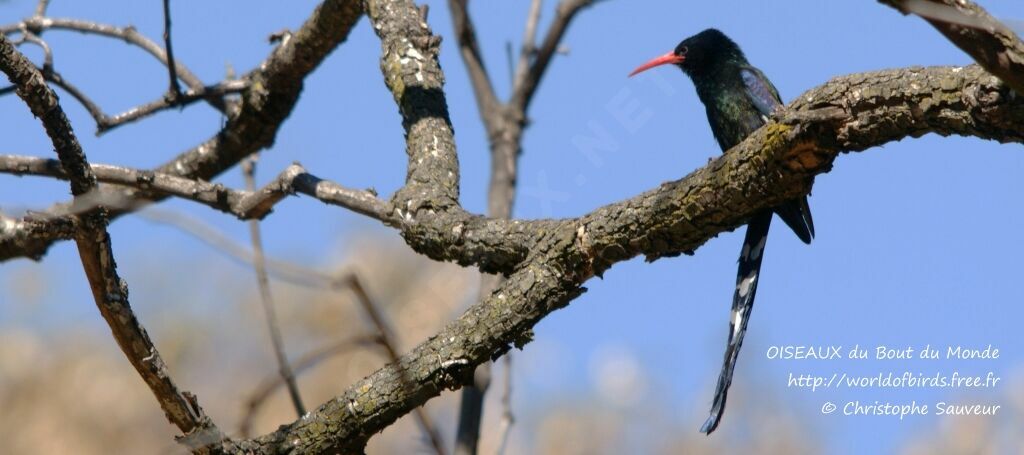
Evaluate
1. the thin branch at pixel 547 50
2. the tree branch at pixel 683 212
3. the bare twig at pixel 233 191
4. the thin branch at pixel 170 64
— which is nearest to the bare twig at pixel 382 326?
the tree branch at pixel 683 212

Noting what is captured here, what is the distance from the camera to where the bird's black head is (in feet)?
16.5

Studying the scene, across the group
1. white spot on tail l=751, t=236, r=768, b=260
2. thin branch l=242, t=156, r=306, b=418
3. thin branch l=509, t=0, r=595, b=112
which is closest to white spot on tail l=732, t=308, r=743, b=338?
white spot on tail l=751, t=236, r=768, b=260

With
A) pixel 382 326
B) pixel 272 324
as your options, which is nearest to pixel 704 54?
pixel 272 324

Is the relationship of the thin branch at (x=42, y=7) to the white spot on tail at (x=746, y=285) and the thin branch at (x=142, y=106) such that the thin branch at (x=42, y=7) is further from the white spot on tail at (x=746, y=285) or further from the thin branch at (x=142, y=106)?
the white spot on tail at (x=746, y=285)

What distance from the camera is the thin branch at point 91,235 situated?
236 centimetres

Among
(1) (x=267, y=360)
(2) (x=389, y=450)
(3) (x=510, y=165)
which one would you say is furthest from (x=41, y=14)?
(1) (x=267, y=360)

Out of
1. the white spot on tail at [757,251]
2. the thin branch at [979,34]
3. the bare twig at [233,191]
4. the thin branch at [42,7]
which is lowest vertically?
the thin branch at [979,34]

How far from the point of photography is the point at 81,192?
7.95ft

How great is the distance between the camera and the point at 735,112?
181 inches

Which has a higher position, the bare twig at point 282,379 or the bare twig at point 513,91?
the bare twig at point 513,91

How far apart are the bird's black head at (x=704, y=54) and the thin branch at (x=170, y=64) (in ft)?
7.12

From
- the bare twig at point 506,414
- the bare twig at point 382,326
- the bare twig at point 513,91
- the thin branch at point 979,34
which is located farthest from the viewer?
the bare twig at point 513,91

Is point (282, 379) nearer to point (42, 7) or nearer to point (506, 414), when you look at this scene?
point (506, 414)

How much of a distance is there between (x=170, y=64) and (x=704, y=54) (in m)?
2.42
